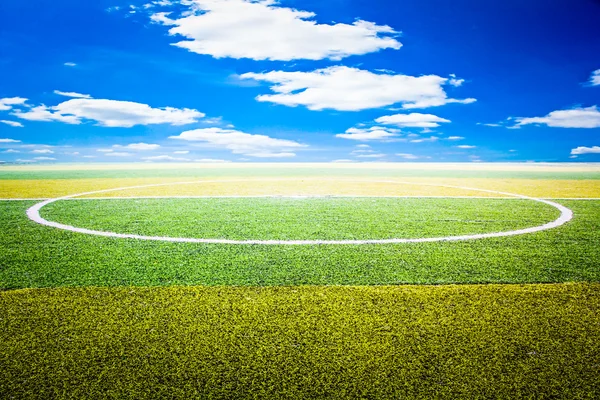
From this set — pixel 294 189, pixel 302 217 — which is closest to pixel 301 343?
pixel 302 217

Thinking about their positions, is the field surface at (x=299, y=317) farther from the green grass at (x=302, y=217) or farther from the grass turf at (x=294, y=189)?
the grass turf at (x=294, y=189)

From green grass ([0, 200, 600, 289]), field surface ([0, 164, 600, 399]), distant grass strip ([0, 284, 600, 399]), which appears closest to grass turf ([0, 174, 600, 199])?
field surface ([0, 164, 600, 399])

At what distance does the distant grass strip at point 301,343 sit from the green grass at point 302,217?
8.08 feet

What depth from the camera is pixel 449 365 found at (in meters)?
2.36

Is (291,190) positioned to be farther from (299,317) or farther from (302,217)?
(299,317)

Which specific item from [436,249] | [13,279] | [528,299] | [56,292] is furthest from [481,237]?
[13,279]

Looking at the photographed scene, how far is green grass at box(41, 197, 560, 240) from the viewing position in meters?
6.18

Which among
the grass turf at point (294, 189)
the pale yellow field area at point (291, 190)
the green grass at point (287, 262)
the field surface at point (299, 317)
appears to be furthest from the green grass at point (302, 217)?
the grass turf at point (294, 189)

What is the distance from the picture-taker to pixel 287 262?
4.46 metres

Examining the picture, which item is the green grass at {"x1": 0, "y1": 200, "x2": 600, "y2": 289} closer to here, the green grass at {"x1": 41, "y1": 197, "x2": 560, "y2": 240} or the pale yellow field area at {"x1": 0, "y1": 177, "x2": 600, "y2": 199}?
the green grass at {"x1": 41, "y1": 197, "x2": 560, "y2": 240}

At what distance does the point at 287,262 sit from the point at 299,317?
4.90 feet

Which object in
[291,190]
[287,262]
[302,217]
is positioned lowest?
[287,262]

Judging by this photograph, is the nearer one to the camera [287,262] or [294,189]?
[287,262]

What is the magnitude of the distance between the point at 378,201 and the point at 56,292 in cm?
763
